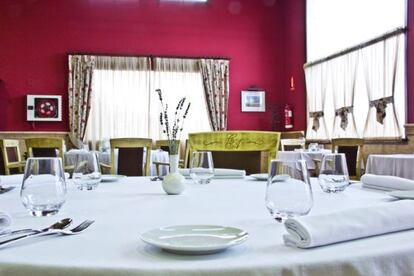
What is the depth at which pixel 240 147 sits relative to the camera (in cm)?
194

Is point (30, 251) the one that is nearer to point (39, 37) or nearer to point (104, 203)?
point (104, 203)

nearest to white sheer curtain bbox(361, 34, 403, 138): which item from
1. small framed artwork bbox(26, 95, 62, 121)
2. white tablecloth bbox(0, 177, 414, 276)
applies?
white tablecloth bbox(0, 177, 414, 276)

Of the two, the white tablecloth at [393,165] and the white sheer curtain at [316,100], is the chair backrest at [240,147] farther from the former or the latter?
the white sheer curtain at [316,100]

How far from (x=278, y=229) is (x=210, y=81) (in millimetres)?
7935

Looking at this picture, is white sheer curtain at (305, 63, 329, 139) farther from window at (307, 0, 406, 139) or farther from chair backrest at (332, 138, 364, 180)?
chair backrest at (332, 138, 364, 180)

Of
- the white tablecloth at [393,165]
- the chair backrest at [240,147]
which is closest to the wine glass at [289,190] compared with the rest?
the chair backrest at [240,147]

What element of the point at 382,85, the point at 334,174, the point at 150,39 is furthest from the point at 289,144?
the point at 334,174

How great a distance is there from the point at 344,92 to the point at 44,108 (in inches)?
220

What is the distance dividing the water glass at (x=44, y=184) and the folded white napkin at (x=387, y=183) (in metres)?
1.01

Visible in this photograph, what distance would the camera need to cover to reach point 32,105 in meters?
8.15

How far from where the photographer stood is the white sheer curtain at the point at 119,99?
27.2ft

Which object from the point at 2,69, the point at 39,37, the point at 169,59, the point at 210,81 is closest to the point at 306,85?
the point at 210,81

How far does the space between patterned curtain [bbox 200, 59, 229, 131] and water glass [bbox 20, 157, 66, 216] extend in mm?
7586

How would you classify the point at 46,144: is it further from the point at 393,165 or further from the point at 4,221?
the point at 4,221
